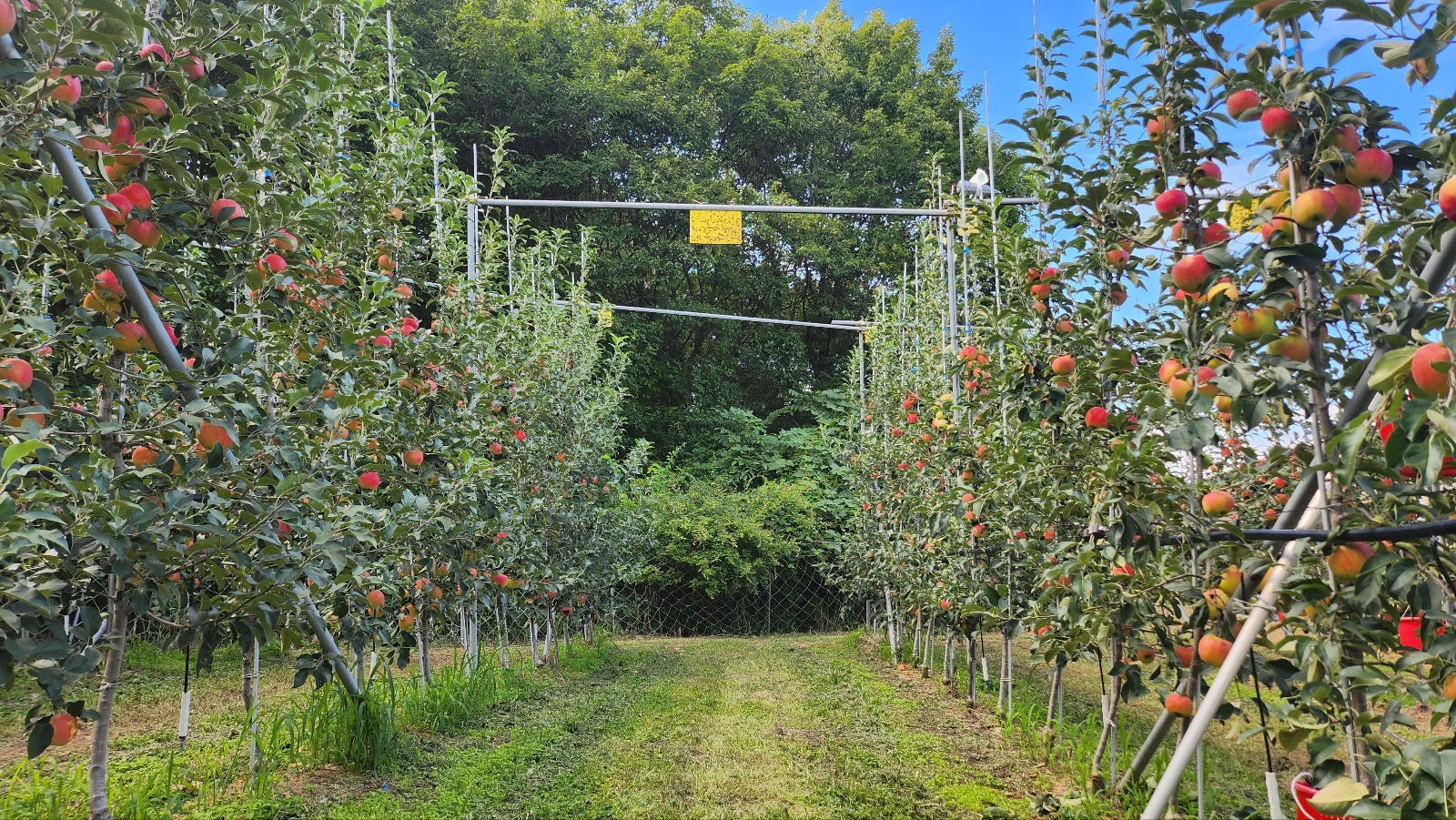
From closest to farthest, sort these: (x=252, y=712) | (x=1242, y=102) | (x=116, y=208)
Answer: (x=1242, y=102), (x=116, y=208), (x=252, y=712)

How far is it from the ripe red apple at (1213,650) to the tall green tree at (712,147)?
12498 millimetres

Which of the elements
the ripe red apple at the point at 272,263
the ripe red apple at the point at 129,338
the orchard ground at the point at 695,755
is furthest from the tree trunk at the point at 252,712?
the ripe red apple at the point at 272,263

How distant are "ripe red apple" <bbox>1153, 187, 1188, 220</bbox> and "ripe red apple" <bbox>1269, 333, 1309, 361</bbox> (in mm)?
520

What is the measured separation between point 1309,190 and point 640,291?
46.0 feet

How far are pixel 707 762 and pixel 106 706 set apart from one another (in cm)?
225

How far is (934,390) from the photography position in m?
5.54

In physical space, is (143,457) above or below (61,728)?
above

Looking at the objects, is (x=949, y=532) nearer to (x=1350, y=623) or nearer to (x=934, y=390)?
(x=934, y=390)

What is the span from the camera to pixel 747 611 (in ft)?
34.9

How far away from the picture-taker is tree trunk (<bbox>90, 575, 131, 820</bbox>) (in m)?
1.94

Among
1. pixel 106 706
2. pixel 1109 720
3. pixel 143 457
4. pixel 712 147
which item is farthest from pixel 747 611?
pixel 712 147

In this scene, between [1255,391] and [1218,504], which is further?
[1218,504]

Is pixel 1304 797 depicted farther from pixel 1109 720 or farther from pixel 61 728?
pixel 61 728

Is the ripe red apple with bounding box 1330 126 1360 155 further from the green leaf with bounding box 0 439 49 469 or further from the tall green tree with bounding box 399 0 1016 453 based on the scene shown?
the tall green tree with bounding box 399 0 1016 453
